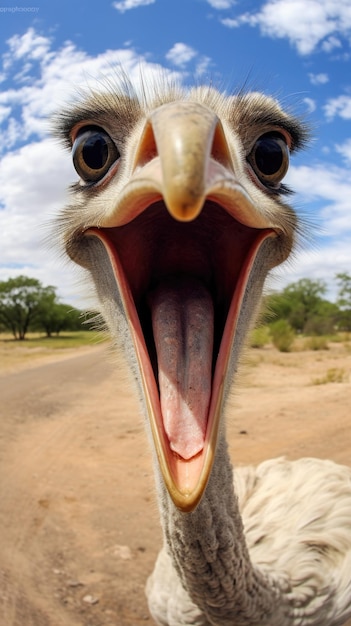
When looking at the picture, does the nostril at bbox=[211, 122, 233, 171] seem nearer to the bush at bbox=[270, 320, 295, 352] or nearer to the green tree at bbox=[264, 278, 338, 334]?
the bush at bbox=[270, 320, 295, 352]

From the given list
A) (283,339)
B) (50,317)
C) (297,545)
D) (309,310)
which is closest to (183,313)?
(297,545)

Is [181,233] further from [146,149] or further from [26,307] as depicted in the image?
[26,307]

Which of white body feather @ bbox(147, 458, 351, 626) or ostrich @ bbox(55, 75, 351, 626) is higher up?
ostrich @ bbox(55, 75, 351, 626)

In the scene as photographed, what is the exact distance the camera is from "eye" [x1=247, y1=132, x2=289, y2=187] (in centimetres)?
191

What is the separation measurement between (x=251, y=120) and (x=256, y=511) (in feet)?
6.66

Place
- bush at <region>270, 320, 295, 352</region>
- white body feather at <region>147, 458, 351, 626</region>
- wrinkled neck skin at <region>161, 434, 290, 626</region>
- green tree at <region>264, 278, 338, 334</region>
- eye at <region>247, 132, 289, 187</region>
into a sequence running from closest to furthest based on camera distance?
wrinkled neck skin at <region>161, 434, 290, 626</region> → eye at <region>247, 132, 289, 187</region> → white body feather at <region>147, 458, 351, 626</region> → bush at <region>270, 320, 295, 352</region> → green tree at <region>264, 278, 338, 334</region>

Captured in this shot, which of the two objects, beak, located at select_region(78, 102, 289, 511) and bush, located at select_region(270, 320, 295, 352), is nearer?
beak, located at select_region(78, 102, 289, 511)

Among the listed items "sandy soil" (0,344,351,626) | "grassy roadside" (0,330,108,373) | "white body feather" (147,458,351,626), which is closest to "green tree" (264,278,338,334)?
"grassy roadside" (0,330,108,373)

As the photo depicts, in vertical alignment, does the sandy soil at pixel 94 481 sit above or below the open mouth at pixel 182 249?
below

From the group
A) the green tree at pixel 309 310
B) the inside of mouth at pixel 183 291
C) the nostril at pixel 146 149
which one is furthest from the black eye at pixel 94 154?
the green tree at pixel 309 310

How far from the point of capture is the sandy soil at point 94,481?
11.8ft

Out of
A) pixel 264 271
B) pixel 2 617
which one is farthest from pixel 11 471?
pixel 264 271

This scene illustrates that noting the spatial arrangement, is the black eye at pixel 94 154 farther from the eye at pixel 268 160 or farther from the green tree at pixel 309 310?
the green tree at pixel 309 310

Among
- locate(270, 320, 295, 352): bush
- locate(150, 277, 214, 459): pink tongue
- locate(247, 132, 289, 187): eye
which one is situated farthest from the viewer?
locate(270, 320, 295, 352): bush
